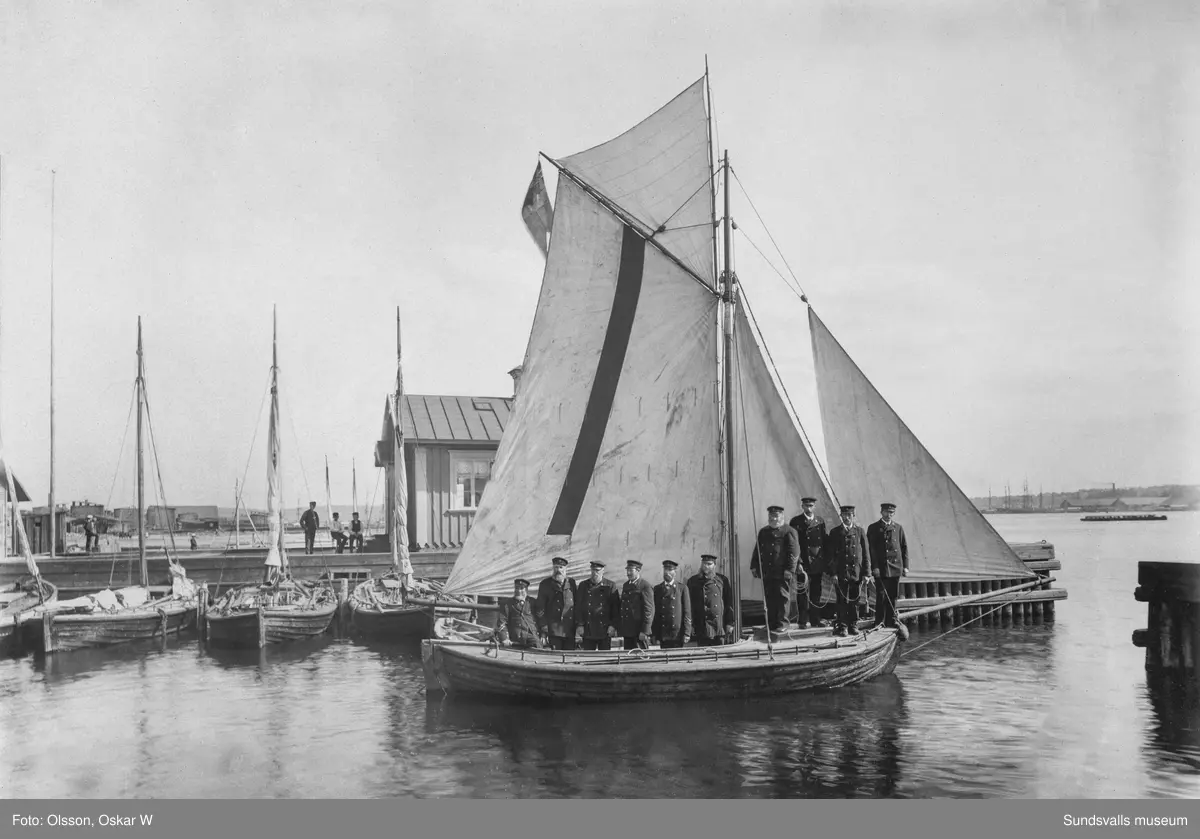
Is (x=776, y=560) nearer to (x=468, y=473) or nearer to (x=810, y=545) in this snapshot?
(x=810, y=545)

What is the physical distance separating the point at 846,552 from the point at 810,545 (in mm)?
480

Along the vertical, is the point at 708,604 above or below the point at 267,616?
above

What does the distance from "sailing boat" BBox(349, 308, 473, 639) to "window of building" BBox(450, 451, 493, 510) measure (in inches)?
170

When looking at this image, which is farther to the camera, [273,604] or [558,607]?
[273,604]

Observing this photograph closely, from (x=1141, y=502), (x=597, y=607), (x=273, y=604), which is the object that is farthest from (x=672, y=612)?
(x=273, y=604)

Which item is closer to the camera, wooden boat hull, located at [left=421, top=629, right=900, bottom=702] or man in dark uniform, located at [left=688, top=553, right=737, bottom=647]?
wooden boat hull, located at [left=421, top=629, right=900, bottom=702]

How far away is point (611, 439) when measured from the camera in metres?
13.0

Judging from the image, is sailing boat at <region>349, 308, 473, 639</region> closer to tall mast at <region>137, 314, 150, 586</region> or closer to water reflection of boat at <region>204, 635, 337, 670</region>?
water reflection of boat at <region>204, 635, 337, 670</region>

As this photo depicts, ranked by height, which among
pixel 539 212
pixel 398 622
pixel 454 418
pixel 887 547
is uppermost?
pixel 539 212

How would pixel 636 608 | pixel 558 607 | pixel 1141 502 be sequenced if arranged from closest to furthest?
1. pixel 1141 502
2. pixel 636 608
3. pixel 558 607

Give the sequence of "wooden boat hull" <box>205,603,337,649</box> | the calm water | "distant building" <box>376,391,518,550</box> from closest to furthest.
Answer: the calm water
"wooden boat hull" <box>205,603,337,649</box>
"distant building" <box>376,391,518,550</box>

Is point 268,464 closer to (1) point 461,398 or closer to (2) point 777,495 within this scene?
(1) point 461,398

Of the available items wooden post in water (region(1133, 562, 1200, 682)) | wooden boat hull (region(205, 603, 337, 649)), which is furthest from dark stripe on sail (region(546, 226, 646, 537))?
wooden boat hull (region(205, 603, 337, 649))

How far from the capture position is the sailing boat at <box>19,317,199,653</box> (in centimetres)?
1858
